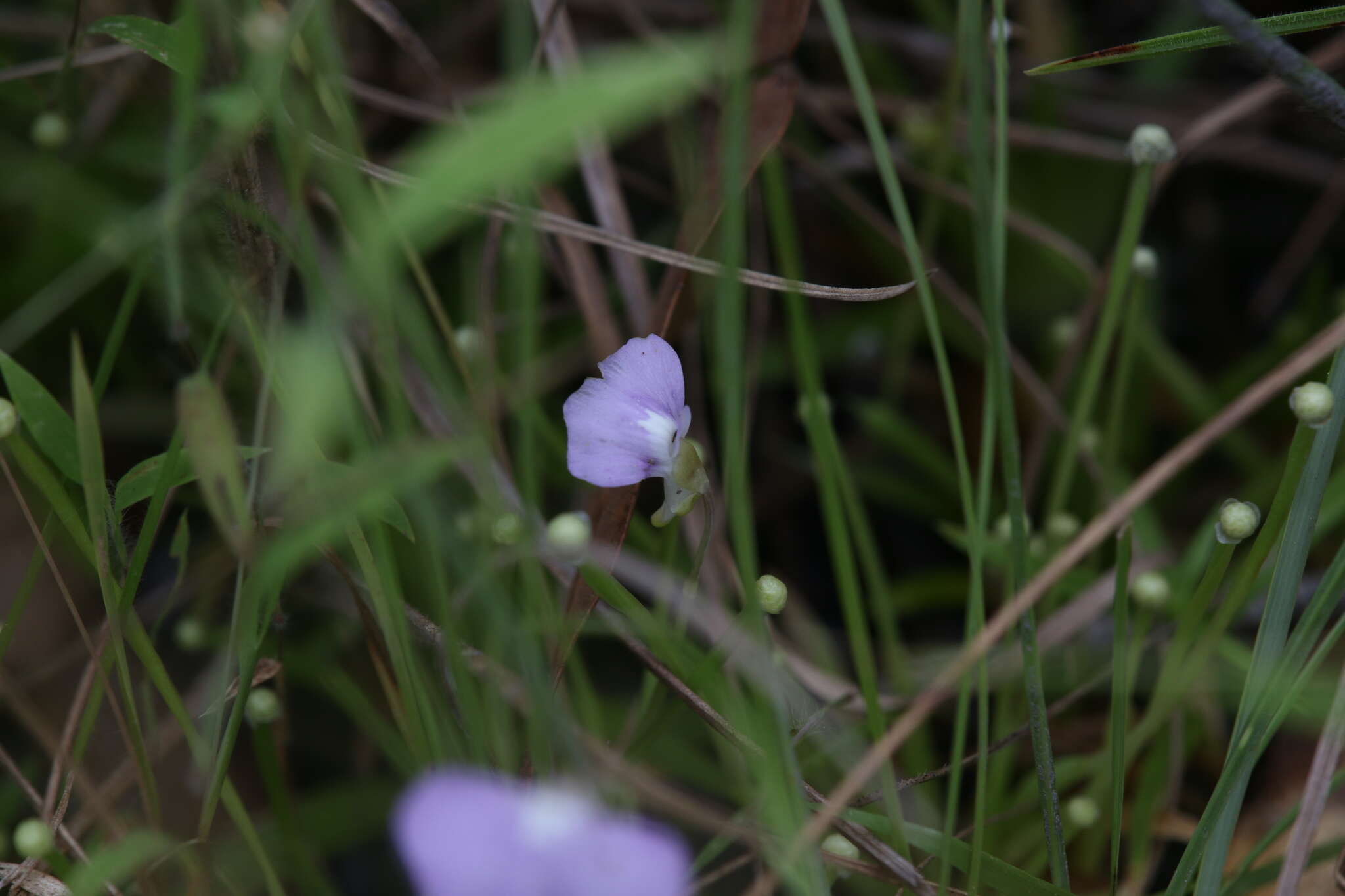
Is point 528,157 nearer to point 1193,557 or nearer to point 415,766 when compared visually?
point 415,766

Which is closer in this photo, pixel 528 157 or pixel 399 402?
pixel 528 157

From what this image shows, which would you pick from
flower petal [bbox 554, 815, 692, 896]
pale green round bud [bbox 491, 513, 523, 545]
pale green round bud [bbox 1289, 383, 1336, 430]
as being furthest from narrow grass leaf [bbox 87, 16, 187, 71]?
pale green round bud [bbox 1289, 383, 1336, 430]

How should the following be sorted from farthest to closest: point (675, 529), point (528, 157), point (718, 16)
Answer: point (718, 16)
point (675, 529)
point (528, 157)

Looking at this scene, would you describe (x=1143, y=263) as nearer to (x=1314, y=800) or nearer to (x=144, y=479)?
(x=1314, y=800)

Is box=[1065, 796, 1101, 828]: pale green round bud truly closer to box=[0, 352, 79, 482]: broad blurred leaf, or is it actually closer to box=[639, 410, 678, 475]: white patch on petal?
box=[639, 410, 678, 475]: white patch on petal

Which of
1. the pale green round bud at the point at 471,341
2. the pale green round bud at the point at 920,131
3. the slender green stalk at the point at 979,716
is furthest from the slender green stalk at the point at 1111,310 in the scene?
the pale green round bud at the point at 471,341

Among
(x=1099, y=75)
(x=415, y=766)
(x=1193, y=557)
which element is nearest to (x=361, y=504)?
(x=415, y=766)

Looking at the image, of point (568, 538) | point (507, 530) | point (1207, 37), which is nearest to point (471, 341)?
point (507, 530)
